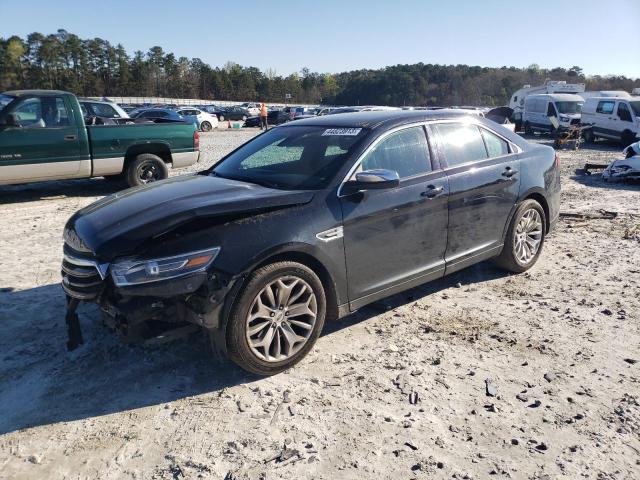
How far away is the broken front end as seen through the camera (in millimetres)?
2984

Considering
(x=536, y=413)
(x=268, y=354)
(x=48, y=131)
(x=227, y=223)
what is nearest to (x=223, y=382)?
(x=268, y=354)

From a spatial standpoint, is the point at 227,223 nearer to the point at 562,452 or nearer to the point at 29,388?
the point at 29,388

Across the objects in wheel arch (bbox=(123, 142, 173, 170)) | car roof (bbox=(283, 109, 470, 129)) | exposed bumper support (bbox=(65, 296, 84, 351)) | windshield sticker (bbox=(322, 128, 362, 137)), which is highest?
car roof (bbox=(283, 109, 470, 129))

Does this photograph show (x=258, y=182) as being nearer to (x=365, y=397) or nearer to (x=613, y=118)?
(x=365, y=397)

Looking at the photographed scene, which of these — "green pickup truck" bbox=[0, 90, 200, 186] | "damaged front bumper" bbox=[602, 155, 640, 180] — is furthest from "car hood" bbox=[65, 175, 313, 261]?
"damaged front bumper" bbox=[602, 155, 640, 180]

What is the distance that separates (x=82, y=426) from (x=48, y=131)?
289 inches

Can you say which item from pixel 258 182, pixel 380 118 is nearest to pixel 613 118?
pixel 380 118

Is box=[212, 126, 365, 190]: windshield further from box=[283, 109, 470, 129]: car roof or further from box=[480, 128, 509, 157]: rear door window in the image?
box=[480, 128, 509, 157]: rear door window

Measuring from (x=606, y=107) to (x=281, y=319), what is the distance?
69.6 ft

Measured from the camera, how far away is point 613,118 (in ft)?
64.3

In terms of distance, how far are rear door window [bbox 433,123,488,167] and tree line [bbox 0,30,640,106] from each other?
84.7m

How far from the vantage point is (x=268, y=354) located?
335cm

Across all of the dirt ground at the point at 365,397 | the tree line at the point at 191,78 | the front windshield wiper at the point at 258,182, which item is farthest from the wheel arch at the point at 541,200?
the tree line at the point at 191,78

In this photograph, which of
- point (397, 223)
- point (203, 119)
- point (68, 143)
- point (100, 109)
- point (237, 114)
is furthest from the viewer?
point (237, 114)
